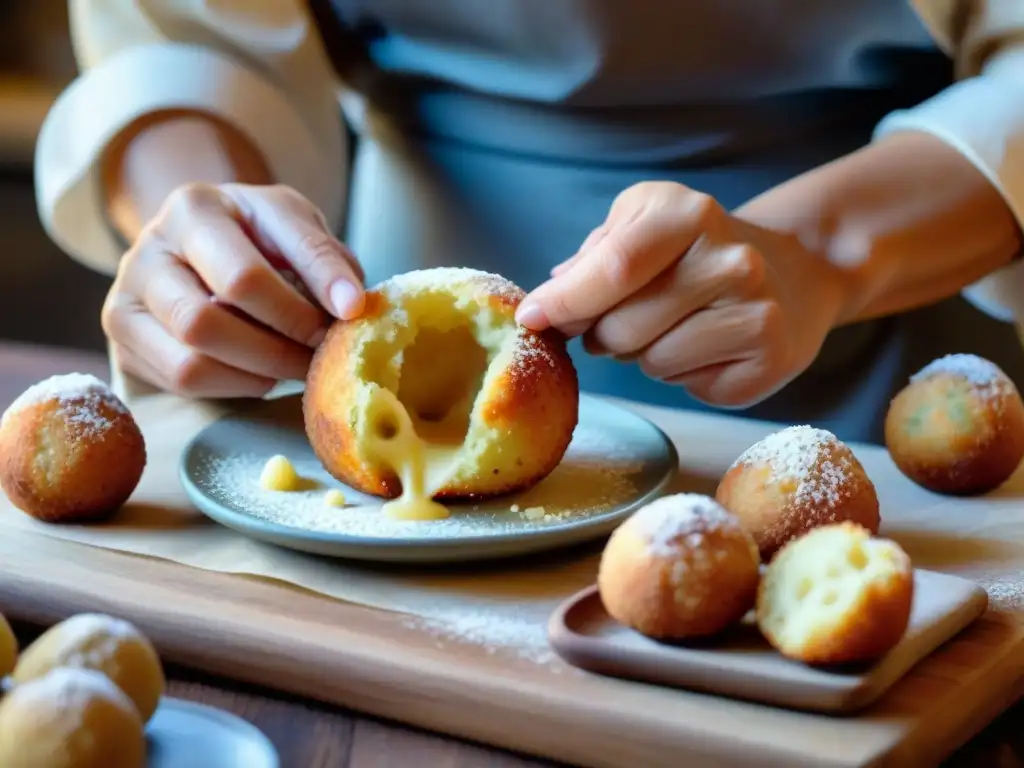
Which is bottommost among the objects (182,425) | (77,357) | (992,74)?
(77,357)

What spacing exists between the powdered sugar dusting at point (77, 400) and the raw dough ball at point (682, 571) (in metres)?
0.43

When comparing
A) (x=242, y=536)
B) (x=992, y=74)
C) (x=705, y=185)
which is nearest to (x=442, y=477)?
(x=242, y=536)

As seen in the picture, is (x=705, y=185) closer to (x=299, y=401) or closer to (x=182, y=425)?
(x=299, y=401)

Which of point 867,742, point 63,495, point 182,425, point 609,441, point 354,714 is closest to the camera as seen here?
point 867,742

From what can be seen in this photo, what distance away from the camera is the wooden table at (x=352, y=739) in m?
0.74

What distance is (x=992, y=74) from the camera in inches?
50.2

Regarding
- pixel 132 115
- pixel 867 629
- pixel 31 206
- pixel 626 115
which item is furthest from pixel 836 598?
pixel 31 206

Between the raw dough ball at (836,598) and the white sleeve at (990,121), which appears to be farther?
the white sleeve at (990,121)

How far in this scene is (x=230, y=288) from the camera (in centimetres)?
111

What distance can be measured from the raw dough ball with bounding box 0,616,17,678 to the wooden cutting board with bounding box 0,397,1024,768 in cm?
18

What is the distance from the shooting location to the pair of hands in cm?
104

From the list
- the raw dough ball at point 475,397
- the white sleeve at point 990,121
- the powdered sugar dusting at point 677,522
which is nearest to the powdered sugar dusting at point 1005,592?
the powdered sugar dusting at point 677,522

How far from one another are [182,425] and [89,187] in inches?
14.3

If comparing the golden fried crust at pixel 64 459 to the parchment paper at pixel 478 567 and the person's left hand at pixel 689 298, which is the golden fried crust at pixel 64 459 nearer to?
the parchment paper at pixel 478 567
